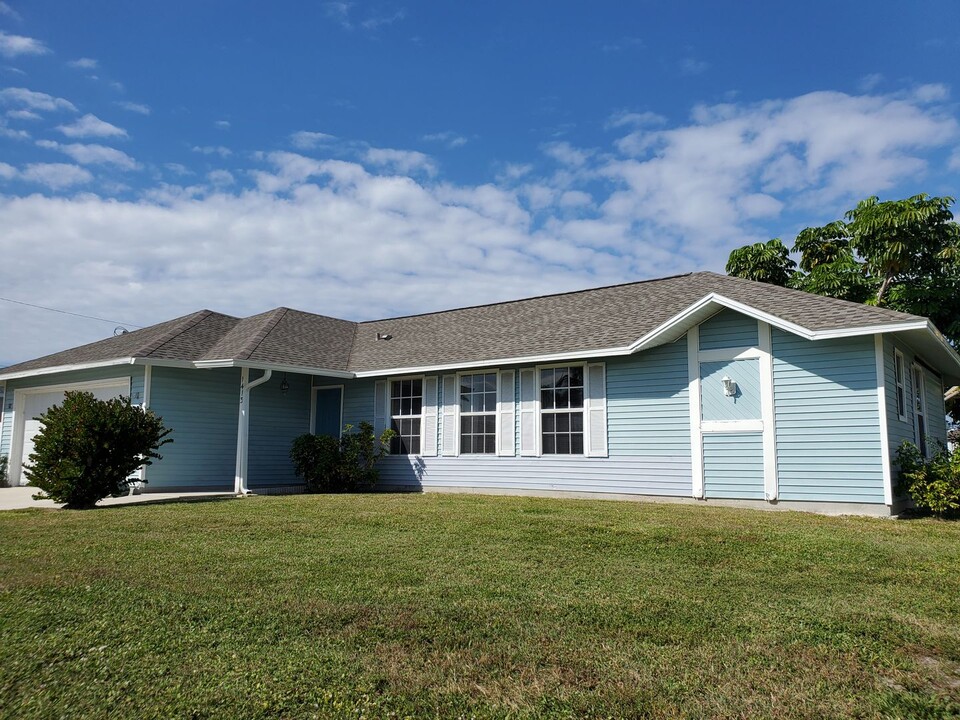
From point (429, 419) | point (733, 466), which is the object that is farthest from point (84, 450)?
point (733, 466)

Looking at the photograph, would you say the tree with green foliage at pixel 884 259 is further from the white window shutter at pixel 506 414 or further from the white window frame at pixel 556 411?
the white window shutter at pixel 506 414

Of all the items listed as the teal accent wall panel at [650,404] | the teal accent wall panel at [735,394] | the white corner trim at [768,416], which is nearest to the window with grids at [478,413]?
the teal accent wall panel at [650,404]

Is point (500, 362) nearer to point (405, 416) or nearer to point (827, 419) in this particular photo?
point (405, 416)

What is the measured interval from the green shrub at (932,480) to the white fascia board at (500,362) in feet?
15.3

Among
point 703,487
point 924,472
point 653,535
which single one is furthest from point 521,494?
point 924,472

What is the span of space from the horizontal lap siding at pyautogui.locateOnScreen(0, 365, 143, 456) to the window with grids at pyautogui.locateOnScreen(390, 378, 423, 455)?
5.59 meters

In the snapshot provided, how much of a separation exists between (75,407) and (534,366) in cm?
836

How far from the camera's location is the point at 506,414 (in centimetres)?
1395

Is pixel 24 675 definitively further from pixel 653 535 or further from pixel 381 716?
pixel 653 535

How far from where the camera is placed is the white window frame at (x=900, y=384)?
11.1m

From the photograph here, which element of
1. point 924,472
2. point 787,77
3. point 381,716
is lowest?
point 381,716

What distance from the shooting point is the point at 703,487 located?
11.5 metres

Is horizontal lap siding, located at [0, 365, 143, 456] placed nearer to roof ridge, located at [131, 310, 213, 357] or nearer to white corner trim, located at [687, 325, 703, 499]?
roof ridge, located at [131, 310, 213, 357]

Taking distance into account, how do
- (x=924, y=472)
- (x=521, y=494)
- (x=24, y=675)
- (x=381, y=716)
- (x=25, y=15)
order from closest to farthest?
(x=381, y=716) < (x=24, y=675) < (x=924, y=472) < (x=25, y=15) < (x=521, y=494)
